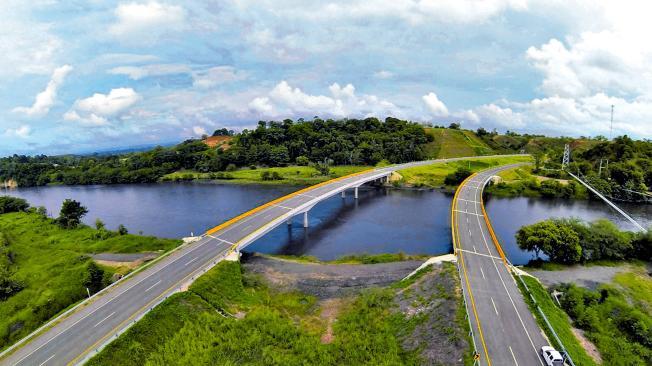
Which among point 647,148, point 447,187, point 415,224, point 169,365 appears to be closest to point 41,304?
point 169,365

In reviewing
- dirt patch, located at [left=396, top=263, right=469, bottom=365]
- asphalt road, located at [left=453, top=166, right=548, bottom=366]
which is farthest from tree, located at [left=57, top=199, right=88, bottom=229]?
asphalt road, located at [left=453, top=166, right=548, bottom=366]

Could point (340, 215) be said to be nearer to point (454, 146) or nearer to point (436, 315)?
point (436, 315)

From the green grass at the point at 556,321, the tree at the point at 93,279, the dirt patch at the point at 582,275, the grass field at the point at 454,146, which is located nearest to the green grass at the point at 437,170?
the grass field at the point at 454,146

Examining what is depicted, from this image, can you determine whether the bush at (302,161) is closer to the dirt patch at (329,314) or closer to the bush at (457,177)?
the bush at (457,177)

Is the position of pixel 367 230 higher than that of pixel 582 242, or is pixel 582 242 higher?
pixel 582 242

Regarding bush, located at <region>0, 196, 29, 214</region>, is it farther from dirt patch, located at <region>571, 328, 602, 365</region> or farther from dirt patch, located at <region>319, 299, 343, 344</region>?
dirt patch, located at <region>571, 328, 602, 365</region>

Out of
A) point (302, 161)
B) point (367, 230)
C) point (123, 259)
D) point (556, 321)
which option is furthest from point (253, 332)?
point (302, 161)
